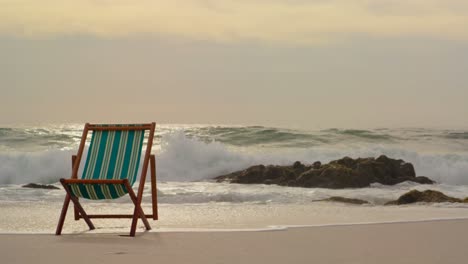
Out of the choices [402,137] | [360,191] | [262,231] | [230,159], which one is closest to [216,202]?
[360,191]

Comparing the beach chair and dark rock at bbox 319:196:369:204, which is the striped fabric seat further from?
dark rock at bbox 319:196:369:204

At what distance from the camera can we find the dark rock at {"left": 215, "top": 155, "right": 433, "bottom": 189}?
12.0 m

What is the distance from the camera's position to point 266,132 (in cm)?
2291

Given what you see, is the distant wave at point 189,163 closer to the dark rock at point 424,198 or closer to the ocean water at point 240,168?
the ocean water at point 240,168

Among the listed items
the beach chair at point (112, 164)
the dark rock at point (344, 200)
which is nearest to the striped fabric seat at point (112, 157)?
the beach chair at point (112, 164)

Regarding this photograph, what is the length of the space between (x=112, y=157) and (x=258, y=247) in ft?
6.08

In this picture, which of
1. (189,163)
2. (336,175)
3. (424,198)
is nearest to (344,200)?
(424,198)

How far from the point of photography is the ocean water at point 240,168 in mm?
7668

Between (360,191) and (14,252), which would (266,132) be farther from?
(14,252)

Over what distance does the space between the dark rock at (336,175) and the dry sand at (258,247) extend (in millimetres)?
5572

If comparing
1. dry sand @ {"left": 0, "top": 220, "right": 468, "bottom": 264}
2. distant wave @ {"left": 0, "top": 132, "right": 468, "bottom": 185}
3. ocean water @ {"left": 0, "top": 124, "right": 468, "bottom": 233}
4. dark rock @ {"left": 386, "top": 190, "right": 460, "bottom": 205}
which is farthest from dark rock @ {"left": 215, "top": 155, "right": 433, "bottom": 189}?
dry sand @ {"left": 0, "top": 220, "right": 468, "bottom": 264}

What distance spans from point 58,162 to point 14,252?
11.3 m

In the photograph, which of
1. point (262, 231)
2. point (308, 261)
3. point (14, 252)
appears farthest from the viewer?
point (262, 231)

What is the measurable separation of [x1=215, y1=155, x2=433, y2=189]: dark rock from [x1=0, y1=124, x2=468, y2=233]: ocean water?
0.32 meters
